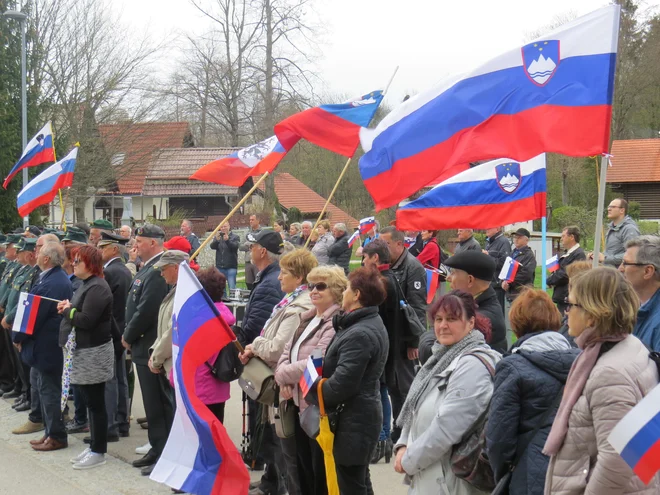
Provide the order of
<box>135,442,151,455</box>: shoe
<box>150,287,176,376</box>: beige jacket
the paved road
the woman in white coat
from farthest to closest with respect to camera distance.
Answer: <box>135,442,151,455</box>: shoe, the paved road, <box>150,287,176,376</box>: beige jacket, the woman in white coat

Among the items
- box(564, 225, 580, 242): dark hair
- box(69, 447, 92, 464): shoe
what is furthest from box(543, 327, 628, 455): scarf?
box(564, 225, 580, 242): dark hair

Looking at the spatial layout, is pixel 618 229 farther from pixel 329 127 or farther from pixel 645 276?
pixel 645 276

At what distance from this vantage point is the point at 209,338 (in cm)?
484

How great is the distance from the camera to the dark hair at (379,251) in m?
6.47

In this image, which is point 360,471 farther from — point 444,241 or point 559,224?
point 559,224

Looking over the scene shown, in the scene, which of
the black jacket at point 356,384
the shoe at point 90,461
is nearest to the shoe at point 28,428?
the shoe at point 90,461

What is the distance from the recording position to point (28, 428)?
7984 millimetres

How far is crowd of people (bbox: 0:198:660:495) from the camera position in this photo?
9.80 feet

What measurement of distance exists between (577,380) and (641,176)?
32.9 m

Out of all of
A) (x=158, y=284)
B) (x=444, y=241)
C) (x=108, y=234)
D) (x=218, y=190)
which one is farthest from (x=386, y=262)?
(x=218, y=190)

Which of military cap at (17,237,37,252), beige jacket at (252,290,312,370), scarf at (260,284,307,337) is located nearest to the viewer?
beige jacket at (252,290,312,370)

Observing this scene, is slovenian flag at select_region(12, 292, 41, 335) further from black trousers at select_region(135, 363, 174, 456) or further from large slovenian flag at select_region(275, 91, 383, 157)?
large slovenian flag at select_region(275, 91, 383, 157)

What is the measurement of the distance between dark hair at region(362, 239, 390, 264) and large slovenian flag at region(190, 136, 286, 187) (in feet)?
5.58

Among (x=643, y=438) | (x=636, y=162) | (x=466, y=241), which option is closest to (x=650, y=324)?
(x=643, y=438)
